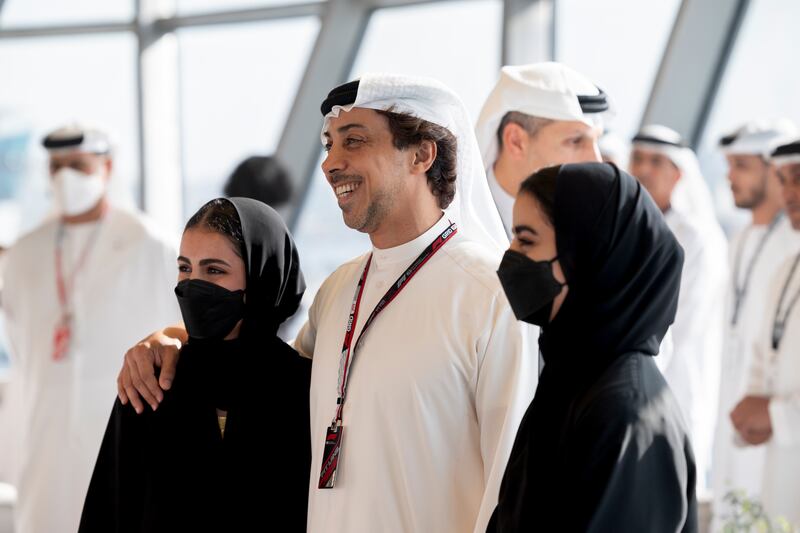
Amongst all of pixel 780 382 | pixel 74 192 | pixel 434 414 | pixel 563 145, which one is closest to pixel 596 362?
pixel 434 414

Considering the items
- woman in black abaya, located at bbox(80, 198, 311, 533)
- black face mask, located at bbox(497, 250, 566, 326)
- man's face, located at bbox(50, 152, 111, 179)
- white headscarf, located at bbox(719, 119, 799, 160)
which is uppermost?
white headscarf, located at bbox(719, 119, 799, 160)

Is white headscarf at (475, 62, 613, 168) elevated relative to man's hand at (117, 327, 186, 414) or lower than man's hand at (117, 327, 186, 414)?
elevated

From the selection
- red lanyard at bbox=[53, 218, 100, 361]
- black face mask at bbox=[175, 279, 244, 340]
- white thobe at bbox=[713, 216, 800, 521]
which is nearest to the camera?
→ black face mask at bbox=[175, 279, 244, 340]

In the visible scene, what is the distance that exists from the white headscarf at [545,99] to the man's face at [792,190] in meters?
1.69

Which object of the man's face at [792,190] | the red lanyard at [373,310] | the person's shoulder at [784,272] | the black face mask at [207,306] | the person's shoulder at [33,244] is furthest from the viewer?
the person's shoulder at [33,244]

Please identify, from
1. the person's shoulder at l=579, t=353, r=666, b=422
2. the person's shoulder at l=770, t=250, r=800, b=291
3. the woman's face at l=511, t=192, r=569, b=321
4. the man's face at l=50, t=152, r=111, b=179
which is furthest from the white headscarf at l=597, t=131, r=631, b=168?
the person's shoulder at l=579, t=353, r=666, b=422

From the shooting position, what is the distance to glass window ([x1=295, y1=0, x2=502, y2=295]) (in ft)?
22.9

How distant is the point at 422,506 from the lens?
2.08 metres

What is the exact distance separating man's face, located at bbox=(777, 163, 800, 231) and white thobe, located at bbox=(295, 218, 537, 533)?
253 cm

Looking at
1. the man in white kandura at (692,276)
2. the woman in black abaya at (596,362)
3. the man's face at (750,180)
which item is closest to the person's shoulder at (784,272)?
the man in white kandura at (692,276)

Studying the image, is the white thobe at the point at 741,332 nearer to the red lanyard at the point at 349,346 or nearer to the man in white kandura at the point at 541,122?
the man in white kandura at the point at 541,122

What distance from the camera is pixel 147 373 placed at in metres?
2.33

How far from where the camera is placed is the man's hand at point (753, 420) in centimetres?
389

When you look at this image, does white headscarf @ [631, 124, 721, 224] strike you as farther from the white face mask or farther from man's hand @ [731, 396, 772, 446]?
the white face mask
